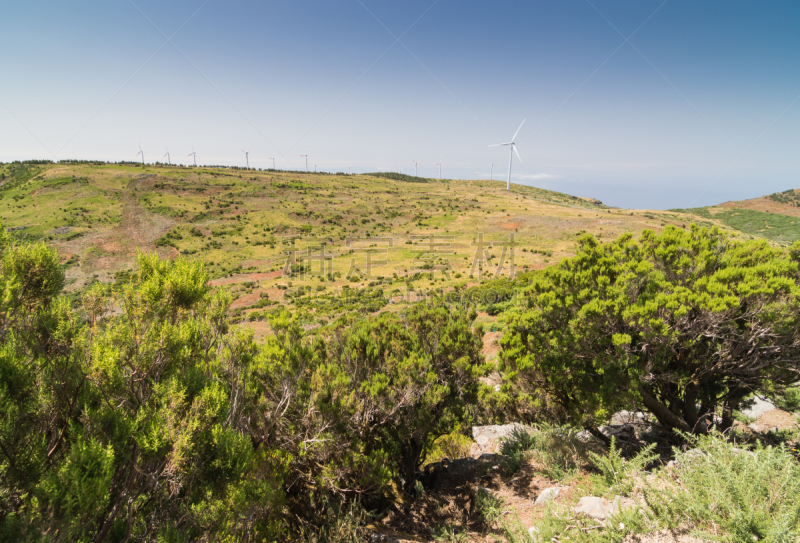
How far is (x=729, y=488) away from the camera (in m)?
5.65

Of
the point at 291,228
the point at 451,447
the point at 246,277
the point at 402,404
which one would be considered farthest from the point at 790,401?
the point at 291,228

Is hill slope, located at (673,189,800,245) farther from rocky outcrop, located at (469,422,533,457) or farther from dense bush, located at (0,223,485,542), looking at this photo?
dense bush, located at (0,223,485,542)

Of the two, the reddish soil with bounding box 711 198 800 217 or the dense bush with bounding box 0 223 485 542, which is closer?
the dense bush with bounding box 0 223 485 542

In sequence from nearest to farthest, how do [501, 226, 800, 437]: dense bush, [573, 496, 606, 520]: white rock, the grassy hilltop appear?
[573, 496, 606, 520]: white rock
[501, 226, 800, 437]: dense bush
the grassy hilltop

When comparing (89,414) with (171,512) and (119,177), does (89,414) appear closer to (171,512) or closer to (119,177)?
(171,512)

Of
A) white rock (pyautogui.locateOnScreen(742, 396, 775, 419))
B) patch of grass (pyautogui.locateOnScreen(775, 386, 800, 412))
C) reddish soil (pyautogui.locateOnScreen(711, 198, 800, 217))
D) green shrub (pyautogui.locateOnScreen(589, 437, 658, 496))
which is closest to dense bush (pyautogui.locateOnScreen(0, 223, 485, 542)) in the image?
green shrub (pyautogui.locateOnScreen(589, 437, 658, 496))

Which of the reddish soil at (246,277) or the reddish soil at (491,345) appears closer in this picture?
the reddish soil at (491,345)

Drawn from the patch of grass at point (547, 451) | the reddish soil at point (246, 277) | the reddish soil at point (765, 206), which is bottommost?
the reddish soil at point (246, 277)

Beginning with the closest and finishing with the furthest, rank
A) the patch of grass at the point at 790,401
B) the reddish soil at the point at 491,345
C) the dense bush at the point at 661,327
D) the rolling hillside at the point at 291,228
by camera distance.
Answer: the dense bush at the point at 661,327 < the patch of grass at the point at 790,401 < the reddish soil at the point at 491,345 < the rolling hillside at the point at 291,228

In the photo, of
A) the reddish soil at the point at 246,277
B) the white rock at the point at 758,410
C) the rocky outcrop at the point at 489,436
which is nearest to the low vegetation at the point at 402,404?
the rocky outcrop at the point at 489,436

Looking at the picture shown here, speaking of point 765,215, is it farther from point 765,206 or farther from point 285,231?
point 285,231

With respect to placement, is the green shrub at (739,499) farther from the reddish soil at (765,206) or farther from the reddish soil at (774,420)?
the reddish soil at (765,206)

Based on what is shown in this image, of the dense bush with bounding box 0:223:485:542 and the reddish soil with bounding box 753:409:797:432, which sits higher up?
the dense bush with bounding box 0:223:485:542

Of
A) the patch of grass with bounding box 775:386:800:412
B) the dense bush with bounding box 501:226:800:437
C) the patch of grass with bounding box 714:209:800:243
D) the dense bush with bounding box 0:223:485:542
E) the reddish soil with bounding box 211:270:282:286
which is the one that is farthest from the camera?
the patch of grass with bounding box 714:209:800:243
